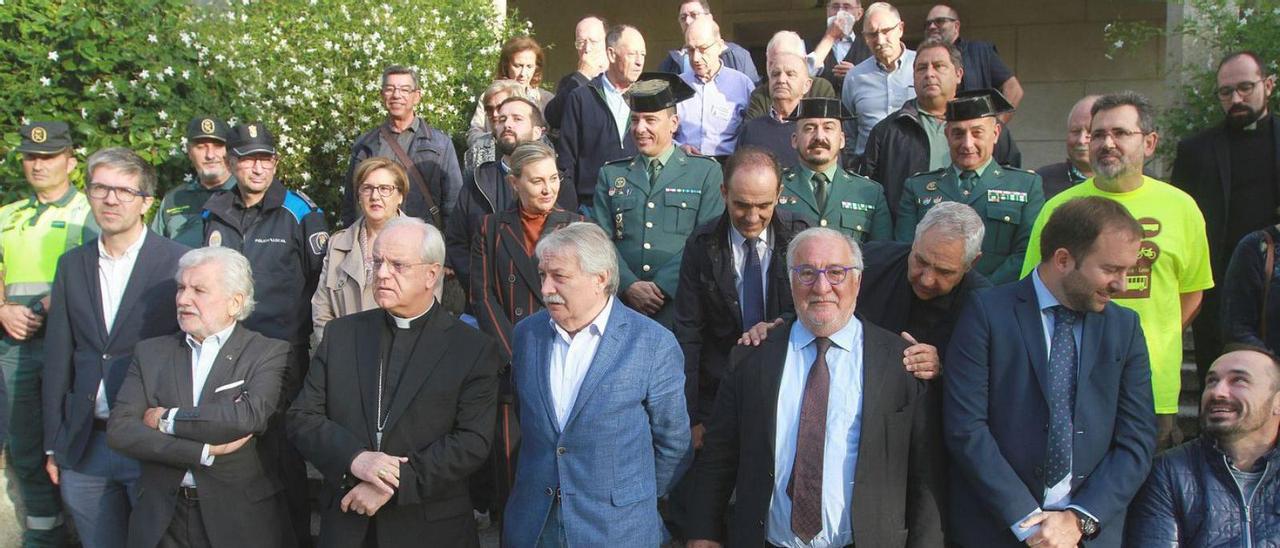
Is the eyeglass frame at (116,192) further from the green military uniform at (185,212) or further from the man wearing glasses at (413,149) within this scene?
the man wearing glasses at (413,149)

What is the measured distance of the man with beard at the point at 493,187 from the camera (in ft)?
18.2

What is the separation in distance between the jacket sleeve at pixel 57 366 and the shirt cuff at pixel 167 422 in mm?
1064

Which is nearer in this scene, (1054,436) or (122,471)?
(1054,436)

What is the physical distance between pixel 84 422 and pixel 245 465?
1064 millimetres

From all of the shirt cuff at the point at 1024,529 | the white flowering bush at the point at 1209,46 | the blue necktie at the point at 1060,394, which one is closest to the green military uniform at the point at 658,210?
the blue necktie at the point at 1060,394

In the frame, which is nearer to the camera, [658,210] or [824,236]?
[824,236]

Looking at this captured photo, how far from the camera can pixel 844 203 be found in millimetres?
4992

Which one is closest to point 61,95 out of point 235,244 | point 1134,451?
point 235,244

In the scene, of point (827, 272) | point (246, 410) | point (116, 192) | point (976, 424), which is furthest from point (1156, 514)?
point (116, 192)

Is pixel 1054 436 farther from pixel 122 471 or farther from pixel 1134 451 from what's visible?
pixel 122 471

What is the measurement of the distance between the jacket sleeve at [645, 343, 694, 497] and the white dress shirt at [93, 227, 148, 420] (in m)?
2.66

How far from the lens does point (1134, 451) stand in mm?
3459

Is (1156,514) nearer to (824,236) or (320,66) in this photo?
(824,236)

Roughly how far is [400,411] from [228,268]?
112cm
